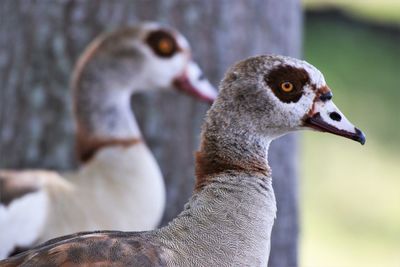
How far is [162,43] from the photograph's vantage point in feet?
16.6

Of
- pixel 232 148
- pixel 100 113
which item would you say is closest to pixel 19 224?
pixel 100 113

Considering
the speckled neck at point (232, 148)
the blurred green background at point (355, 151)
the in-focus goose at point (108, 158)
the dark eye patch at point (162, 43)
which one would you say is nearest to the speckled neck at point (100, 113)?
the in-focus goose at point (108, 158)

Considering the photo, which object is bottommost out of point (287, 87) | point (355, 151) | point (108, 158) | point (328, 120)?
point (355, 151)

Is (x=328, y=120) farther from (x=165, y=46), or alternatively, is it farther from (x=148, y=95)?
(x=148, y=95)

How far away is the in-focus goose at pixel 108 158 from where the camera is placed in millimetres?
4527

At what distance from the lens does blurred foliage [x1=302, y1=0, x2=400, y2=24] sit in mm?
12828

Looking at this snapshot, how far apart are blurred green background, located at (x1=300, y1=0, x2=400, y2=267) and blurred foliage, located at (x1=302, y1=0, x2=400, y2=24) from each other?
1cm

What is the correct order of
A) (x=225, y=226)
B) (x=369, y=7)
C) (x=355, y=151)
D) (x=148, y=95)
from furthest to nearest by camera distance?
(x=369, y=7), (x=355, y=151), (x=148, y=95), (x=225, y=226)

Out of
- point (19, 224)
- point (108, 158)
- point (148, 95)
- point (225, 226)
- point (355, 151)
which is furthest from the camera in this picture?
point (355, 151)

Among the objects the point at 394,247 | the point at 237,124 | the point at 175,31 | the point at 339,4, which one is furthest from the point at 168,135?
the point at 339,4

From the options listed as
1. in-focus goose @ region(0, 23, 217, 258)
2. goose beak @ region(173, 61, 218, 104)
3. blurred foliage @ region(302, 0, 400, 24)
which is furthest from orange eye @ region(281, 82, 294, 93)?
blurred foliage @ region(302, 0, 400, 24)

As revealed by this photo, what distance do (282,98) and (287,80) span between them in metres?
0.06

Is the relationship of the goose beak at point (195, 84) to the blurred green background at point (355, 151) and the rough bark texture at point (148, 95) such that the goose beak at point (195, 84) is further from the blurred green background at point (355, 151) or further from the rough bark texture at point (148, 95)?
the blurred green background at point (355, 151)

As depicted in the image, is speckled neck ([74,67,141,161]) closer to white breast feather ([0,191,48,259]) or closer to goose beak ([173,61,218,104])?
goose beak ([173,61,218,104])
